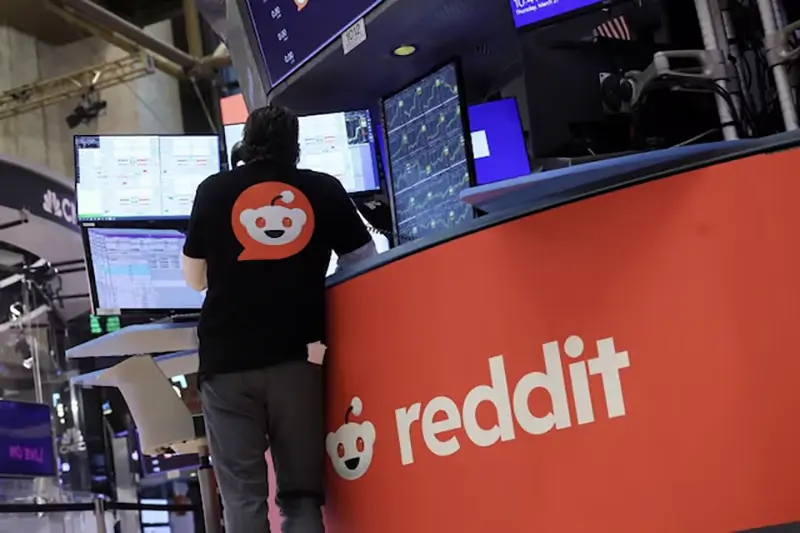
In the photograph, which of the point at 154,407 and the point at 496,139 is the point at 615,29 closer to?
the point at 496,139

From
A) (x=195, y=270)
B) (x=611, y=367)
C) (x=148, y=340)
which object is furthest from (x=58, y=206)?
(x=611, y=367)

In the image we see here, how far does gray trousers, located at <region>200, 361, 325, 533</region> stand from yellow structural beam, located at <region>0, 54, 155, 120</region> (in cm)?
825

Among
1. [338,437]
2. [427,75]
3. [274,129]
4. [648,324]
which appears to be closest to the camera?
[648,324]

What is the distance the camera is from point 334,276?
7.91ft

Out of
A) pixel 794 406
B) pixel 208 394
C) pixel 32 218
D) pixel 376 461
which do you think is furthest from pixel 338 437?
pixel 32 218

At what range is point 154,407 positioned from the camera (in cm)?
290

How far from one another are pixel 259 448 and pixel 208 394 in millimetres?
175

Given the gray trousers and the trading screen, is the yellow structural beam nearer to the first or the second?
the trading screen

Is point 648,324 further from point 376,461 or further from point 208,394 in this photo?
point 208,394

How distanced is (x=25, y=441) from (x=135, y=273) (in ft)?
14.4

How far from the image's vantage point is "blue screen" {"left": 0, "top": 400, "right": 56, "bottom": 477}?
704 centimetres

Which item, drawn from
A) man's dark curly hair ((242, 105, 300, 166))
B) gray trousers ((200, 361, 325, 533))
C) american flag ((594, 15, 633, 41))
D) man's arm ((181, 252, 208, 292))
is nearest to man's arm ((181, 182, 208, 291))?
man's arm ((181, 252, 208, 292))

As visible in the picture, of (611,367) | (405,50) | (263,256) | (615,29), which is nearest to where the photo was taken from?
(611,367)

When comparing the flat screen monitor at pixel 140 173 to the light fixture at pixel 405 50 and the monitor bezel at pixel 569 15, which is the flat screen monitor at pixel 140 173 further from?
the monitor bezel at pixel 569 15
